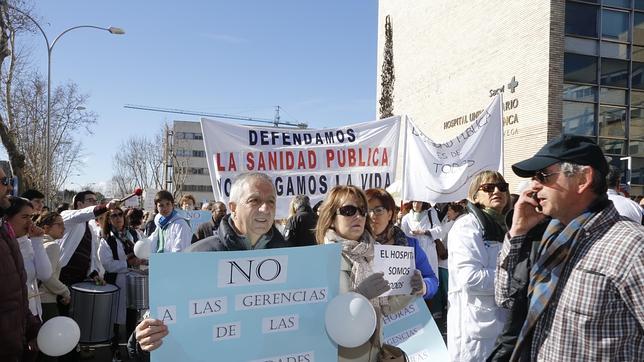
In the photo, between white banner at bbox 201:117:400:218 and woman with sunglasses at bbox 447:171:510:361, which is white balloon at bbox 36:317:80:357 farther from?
white banner at bbox 201:117:400:218

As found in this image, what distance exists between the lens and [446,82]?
2283cm

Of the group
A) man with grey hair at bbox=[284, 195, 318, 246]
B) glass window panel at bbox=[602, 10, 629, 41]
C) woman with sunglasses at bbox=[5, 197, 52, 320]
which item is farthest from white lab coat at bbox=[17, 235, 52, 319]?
glass window panel at bbox=[602, 10, 629, 41]

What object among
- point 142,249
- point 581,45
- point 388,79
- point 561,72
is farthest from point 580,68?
point 142,249

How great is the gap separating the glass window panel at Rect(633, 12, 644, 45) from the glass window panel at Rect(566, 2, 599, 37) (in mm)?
1876

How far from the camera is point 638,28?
1850 centimetres

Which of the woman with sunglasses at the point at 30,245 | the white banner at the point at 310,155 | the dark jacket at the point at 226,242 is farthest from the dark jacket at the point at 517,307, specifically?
the woman with sunglasses at the point at 30,245

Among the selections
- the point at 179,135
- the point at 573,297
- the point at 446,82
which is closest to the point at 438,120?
the point at 446,82

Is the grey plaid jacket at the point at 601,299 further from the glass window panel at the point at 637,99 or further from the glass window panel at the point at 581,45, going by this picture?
the glass window panel at the point at 637,99

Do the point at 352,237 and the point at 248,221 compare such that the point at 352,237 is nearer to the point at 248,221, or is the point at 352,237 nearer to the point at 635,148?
the point at 248,221

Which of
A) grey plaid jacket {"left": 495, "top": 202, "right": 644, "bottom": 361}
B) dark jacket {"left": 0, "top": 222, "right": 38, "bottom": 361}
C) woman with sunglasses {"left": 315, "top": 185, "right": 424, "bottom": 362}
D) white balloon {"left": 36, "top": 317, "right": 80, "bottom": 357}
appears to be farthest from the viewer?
dark jacket {"left": 0, "top": 222, "right": 38, "bottom": 361}

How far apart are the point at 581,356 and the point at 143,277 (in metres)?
6.23

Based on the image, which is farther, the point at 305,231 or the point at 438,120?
the point at 438,120

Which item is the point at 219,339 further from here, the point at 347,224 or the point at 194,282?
the point at 347,224

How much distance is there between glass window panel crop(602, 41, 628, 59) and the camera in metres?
18.1
